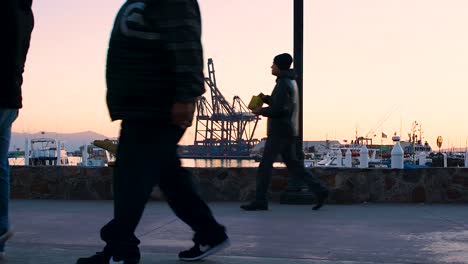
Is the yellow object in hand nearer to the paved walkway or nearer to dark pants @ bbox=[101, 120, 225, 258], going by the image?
the paved walkway

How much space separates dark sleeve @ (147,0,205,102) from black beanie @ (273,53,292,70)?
328 centimetres

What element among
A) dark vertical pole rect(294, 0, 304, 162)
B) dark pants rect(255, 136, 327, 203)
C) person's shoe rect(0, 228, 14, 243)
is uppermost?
dark vertical pole rect(294, 0, 304, 162)

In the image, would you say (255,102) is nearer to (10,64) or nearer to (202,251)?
(202,251)

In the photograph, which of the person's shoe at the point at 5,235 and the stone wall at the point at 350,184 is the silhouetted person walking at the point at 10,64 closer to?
the person's shoe at the point at 5,235

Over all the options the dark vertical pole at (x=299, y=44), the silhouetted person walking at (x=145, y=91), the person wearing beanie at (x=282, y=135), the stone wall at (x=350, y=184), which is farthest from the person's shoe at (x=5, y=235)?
the dark vertical pole at (x=299, y=44)

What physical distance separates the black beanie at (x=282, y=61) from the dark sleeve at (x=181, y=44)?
129 inches

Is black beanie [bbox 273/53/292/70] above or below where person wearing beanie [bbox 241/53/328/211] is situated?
above

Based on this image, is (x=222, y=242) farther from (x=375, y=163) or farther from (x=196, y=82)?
(x=375, y=163)

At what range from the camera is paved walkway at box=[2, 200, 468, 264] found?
11.2 ft

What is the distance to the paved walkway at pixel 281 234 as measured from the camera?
3420 millimetres

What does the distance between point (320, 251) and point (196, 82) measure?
1.44 metres

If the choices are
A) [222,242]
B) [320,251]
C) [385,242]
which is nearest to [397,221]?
[385,242]

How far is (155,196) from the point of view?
698cm

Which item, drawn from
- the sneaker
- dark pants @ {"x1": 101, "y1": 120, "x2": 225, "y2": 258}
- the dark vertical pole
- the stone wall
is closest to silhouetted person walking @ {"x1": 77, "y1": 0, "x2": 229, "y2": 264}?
dark pants @ {"x1": 101, "y1": 120, "x2": 225, "y2": 258}
